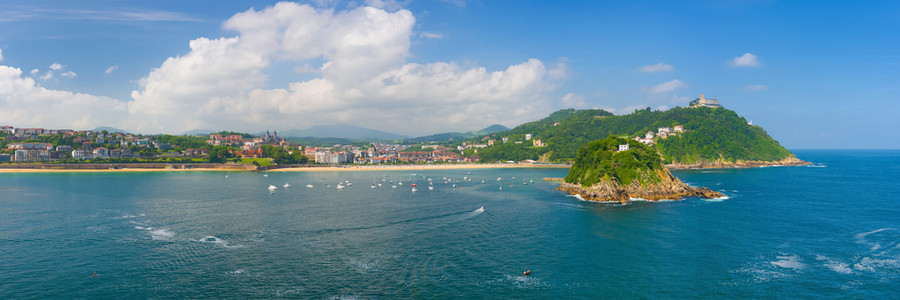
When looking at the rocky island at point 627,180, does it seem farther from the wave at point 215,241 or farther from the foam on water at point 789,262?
the wave at point 215,241

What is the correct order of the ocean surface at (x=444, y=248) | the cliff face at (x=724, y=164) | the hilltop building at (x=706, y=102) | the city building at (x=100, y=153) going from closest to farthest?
1. the ocean surface at (x=444, y=248)
2. the city building at (x=100, y=153)
3. the cliff face at (x=724, y=164)
4. the hilltop building at (x=706, y=102)

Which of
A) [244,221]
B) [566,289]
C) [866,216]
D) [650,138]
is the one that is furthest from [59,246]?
[650,138]

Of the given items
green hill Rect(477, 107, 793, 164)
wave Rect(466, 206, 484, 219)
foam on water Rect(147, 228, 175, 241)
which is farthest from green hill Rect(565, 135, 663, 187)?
green hill Rect(477, 107, 793, 164)

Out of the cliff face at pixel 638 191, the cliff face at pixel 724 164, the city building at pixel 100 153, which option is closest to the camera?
the cliff face at pixel 638 191

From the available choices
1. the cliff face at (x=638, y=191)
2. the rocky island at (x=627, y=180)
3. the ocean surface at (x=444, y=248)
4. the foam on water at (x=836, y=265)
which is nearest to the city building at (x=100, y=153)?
the ocean surface at (x=444, y=248)

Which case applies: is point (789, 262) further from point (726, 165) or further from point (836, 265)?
point (726, 165)

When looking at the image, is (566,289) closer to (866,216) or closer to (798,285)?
(798,285)
